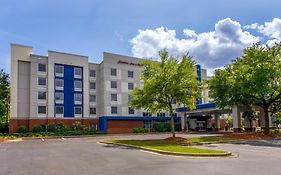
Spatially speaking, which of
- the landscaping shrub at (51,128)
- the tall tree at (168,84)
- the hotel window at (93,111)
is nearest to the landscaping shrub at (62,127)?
the landscaping shrub at (51,128)

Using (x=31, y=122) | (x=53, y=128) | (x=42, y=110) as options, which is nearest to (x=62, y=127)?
(x=53, y=128)

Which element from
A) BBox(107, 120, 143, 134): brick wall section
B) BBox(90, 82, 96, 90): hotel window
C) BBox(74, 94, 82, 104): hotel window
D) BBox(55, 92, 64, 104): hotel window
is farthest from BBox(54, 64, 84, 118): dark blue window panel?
BBox(107, 120, 143, 134): brick wall section

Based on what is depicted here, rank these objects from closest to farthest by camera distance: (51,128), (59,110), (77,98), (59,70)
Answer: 1. (51,128)
2. (59,110)
3. (59,70)
4. (77,98)

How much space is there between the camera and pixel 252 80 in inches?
1262

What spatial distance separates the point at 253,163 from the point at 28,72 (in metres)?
48.4

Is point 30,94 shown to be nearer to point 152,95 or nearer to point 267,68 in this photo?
point 152,95

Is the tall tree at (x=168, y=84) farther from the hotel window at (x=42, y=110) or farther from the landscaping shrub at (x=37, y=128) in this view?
the hotel window at (x=42, y=110)


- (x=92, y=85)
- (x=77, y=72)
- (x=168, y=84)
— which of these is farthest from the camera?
(x=92, y=85)

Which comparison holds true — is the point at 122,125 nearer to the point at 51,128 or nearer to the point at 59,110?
the point at 59,110

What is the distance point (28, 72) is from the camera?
54.6 meters

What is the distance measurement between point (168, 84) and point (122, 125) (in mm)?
32303

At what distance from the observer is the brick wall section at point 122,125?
194 feet

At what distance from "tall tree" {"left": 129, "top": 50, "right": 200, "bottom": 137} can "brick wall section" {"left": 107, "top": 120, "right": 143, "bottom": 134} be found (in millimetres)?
28111

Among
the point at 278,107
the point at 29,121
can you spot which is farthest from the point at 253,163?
the point at 29,121
